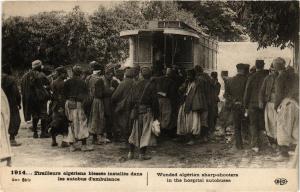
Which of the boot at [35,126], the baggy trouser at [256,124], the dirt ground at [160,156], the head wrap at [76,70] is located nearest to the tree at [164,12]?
the head wrap at [76,70]

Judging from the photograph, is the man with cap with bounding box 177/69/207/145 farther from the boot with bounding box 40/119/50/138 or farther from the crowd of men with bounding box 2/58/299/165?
the boot with bounding box 40/119/50/138

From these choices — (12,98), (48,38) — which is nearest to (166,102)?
(48,38)

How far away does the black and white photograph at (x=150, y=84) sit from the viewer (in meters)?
6.66

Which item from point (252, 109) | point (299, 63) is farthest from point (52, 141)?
point (299, 63)

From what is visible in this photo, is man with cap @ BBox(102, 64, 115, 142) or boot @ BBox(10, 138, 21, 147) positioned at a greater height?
man with cap @ BBox(102, 64, 115, 142)

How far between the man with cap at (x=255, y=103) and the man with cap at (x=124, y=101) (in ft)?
4.57

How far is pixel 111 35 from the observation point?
274 inches

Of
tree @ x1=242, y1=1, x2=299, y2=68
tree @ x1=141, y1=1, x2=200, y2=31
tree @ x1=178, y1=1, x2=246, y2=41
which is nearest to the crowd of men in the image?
tree @ x1=242, y1=1, x2=299, y2=68

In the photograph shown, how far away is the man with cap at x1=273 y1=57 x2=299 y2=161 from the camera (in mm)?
6557

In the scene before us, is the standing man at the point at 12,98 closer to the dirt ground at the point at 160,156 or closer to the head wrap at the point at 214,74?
the dirt ground at the point at 160,156

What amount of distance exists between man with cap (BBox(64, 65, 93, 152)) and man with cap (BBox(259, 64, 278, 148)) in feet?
7.03

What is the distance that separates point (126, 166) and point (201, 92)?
1.29m

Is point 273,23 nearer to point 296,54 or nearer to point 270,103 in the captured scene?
point 296,54

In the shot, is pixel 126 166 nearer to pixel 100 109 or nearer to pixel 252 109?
pixel 100 109
